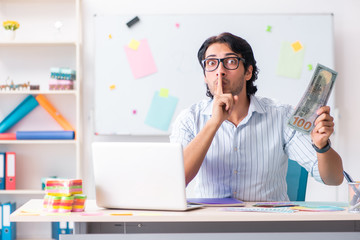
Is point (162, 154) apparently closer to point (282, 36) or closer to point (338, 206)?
point (338, 206)

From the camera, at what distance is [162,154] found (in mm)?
1522

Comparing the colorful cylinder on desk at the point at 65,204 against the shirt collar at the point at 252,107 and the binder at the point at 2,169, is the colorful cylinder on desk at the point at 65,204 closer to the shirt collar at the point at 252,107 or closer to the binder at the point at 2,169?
the shirt collar at the point at 252,107

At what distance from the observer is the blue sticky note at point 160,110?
380cm

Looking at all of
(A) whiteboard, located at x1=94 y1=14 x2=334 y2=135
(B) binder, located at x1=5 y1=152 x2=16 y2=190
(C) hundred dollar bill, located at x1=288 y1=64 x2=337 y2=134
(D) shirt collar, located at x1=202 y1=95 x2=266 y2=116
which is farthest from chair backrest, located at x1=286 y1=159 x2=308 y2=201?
(B) binder, located at x1=5 y1=152 x2=16 y2=190

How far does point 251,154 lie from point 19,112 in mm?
2316

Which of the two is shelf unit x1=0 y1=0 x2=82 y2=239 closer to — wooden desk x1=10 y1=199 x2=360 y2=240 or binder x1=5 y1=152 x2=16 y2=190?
binder x1=5 y1=152 x2=16 y2=190

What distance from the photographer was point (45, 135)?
12.2 feet

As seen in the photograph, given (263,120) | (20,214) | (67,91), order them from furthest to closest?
(67,91) < (263,120) < (20,214)

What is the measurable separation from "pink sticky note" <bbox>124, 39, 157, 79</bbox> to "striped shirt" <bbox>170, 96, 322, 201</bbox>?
171cm

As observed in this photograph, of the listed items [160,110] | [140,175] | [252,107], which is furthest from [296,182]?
[160,110]

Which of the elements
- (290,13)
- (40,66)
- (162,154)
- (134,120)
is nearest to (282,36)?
(290,13)

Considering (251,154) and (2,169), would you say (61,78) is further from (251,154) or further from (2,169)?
(251,154)

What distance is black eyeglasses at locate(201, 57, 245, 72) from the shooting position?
6.87 feet

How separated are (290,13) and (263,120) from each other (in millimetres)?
1929
